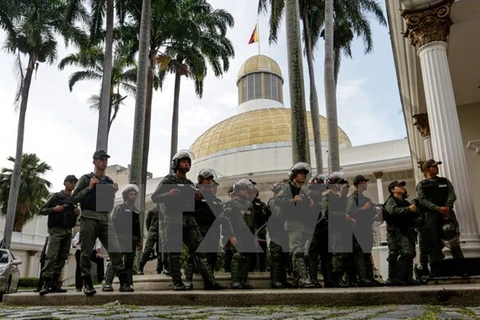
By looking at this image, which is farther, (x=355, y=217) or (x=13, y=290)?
(x=13, y=290)

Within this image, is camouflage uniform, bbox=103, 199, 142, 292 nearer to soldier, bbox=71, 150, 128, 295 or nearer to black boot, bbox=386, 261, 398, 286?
soldier, bbox=71, 150, 128, 295

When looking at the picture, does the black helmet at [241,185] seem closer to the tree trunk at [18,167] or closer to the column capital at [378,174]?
the tree trunk at [18,167]

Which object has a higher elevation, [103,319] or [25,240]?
[25,240]

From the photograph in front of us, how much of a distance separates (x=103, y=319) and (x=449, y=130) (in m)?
5.98

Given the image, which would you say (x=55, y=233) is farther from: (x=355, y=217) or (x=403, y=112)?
(x=403, y=112)

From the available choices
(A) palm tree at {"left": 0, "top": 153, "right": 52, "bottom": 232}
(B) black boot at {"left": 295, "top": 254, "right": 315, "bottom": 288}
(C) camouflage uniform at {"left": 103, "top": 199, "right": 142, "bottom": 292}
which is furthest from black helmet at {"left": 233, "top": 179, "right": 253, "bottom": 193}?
(A) palm tree at {"left": 0, "top": 153, "right": 52, "bottom": 232}

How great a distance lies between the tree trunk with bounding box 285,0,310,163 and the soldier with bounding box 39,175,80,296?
512 centimetres

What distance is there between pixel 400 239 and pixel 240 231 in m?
2.35

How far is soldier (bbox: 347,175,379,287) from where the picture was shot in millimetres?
6227

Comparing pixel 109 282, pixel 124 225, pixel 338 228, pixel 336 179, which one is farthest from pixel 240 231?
pixel 109 282

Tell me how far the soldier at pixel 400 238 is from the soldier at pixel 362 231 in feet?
0.89

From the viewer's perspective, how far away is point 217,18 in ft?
71.4

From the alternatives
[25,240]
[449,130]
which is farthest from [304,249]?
[25,240]

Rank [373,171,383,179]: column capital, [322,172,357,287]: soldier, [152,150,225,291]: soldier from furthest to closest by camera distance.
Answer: [373,171,383,179]: column capital
[322,172,357,287]: soldier
[152,150,225,291]: soldier
